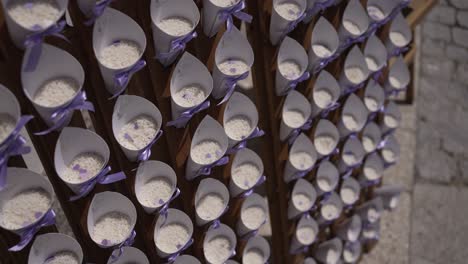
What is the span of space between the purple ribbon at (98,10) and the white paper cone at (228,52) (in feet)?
1.44

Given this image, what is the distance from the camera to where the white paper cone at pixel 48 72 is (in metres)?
1.17

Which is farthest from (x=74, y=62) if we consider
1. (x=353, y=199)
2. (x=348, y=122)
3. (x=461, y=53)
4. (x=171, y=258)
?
(x=461, y=53)

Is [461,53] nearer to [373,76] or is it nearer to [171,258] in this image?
[373,76]

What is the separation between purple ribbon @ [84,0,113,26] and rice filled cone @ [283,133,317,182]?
3.58 ft

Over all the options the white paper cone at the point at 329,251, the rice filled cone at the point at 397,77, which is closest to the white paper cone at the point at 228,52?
the rice filled cone at the point at 397,77

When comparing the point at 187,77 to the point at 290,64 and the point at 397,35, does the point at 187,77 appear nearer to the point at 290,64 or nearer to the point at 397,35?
the point at 290,64

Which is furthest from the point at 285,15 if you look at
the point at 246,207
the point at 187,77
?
the point at 246,207

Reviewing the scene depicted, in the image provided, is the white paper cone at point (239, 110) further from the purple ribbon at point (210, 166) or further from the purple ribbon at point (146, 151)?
the purple ribbon at point (146, 151)

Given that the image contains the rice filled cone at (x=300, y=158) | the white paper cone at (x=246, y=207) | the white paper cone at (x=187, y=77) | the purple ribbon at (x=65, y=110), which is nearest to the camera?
the purple ribbon at (x=65, y=110)

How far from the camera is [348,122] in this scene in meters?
2.30

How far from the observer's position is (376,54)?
2.23m

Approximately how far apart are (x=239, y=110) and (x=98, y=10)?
2.16 feet

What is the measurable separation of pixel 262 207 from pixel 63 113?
1.06 m

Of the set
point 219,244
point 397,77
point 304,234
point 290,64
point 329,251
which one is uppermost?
point 290,64
